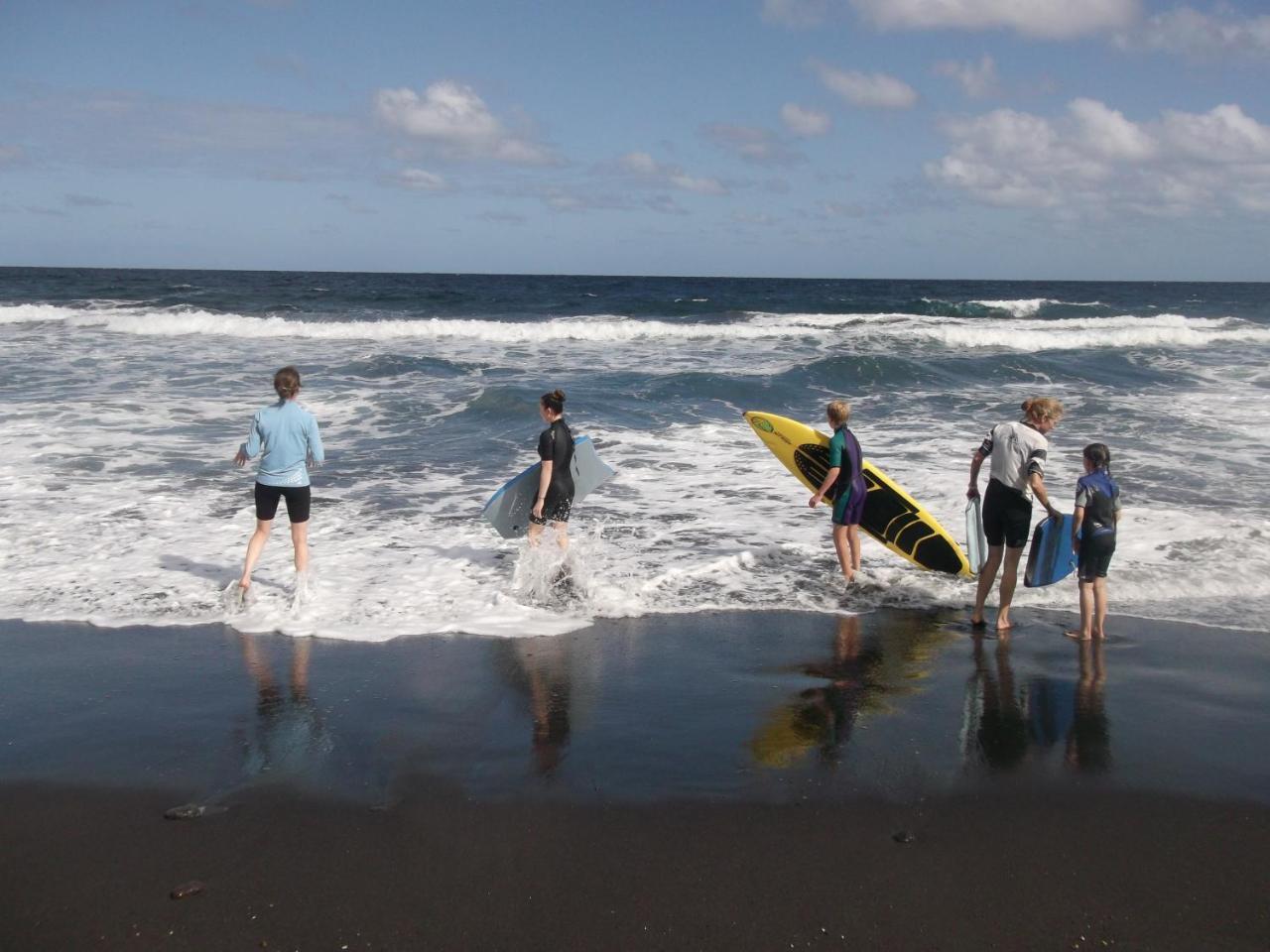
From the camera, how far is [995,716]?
16.8 feet

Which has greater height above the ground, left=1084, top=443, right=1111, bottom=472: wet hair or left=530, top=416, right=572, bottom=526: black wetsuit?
left=1084, top=443, right=1111, bottom=472: wet hair

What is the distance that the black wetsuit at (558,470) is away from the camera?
7.44 m

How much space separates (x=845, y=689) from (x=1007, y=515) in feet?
6.16

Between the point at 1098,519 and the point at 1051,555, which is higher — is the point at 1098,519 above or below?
above

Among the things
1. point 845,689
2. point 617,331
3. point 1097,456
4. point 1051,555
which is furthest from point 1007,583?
point 617,331

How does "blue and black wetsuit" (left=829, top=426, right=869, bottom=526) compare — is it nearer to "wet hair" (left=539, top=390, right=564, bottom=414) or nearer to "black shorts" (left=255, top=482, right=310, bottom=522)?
"wet hair" (left=539, top=390, right=564, bottom=414)

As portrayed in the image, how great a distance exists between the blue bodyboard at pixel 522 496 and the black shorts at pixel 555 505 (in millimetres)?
645

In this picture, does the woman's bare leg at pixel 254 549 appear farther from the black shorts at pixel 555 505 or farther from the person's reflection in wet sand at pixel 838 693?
the person's reflection in wet sand at pixel 838 693

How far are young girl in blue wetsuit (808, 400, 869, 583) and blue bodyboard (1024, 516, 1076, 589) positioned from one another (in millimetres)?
1287

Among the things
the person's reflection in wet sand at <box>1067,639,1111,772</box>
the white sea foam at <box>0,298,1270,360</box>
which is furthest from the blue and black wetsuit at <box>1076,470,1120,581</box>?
the white sea foam at <box>0,298,1270,360</box>

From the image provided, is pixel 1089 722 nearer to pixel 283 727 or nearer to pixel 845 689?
pixel 845 689

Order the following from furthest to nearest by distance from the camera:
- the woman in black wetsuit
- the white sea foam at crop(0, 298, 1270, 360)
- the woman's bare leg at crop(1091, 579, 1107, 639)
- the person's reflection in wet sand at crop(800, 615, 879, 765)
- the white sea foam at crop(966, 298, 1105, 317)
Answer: the white sea foam at crop(966, 298, 1105, 317) < the white sea foam at crop(0, 298, 1270, 360) < the woman in black wetsuit < the woman's bare leg at crop(1091, 579, 1107, 639) < the person's reflection in wet sand at crop(800, 615, 879, 765)

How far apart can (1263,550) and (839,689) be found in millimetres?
5002

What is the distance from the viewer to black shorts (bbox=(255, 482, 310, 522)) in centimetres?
697
